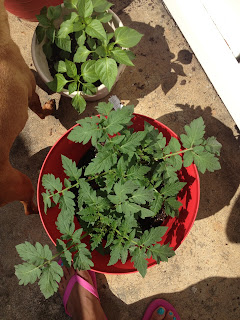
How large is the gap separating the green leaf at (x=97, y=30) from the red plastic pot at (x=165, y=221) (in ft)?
1.16

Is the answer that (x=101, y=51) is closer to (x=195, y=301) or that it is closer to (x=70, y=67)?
(x=70, y=67)

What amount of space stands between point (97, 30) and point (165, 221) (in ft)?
2.86

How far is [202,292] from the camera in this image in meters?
1.90

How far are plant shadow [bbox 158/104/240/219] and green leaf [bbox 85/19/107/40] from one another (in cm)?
75

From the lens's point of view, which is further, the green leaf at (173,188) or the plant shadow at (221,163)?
the plant shadow at (221,163)

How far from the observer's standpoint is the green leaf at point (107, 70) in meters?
1.35

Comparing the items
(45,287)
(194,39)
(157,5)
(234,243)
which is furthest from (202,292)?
(157,5)

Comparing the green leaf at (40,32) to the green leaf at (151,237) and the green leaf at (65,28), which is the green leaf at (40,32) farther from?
the green leaf at (151,237)

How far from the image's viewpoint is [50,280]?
1.10 metres

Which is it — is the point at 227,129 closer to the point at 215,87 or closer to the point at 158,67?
the point at 215,87

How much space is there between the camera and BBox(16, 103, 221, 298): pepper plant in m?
1.13

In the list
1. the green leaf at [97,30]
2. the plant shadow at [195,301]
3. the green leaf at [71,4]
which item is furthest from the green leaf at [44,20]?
the plant shadow at [195,301]

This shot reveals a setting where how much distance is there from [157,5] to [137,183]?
53.0 inches

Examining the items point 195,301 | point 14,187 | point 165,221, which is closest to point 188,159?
point 165,221
